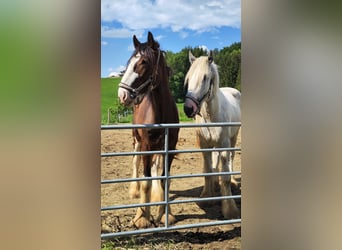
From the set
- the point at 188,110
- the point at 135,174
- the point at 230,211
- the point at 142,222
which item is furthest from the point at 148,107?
the point at 230,211

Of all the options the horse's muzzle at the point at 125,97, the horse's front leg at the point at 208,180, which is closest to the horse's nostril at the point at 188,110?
the horse's front leg at the point at 208,180

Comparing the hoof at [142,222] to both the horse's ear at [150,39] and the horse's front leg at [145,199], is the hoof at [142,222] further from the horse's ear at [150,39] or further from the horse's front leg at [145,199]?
the horse's ear at [150,39]

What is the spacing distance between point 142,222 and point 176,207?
0.79ft

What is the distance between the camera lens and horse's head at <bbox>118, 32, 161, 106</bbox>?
257 centimetres

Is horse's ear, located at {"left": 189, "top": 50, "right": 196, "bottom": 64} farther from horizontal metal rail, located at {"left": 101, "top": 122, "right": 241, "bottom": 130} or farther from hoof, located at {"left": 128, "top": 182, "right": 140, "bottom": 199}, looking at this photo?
hoof, located at {"left": 128, "top": 182, "right": 140, "bottom": 199}

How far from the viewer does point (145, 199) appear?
9.11ft

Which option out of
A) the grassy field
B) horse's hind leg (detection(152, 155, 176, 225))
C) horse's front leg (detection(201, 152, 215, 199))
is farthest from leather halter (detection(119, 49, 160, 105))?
horse's front leg (detection(201, 152, 215, 199))

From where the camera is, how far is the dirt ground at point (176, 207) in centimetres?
258

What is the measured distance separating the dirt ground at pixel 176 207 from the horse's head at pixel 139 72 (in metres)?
0.20

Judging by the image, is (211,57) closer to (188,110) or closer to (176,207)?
(188,110)
